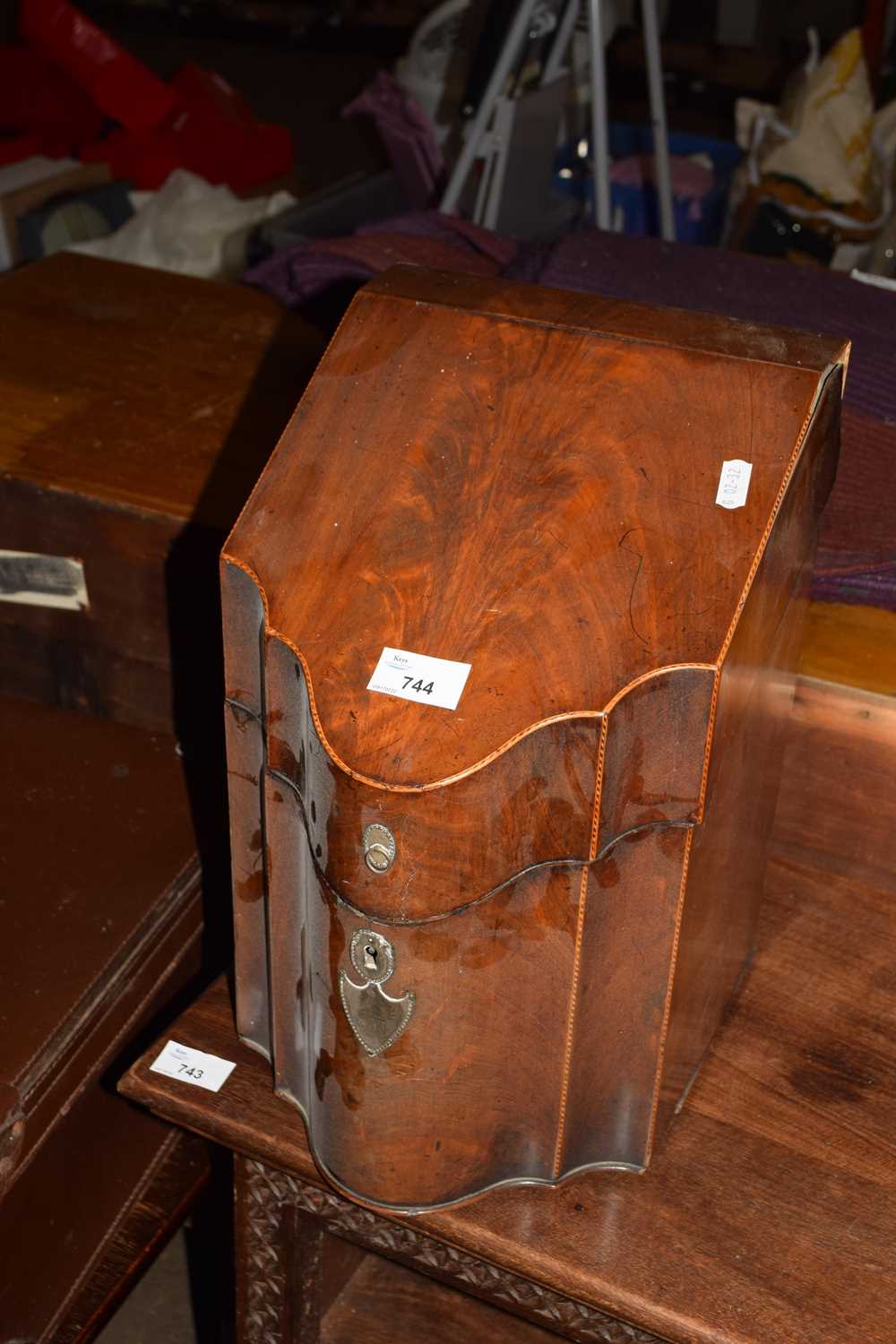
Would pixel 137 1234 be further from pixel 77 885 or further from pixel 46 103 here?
pixel 46 103

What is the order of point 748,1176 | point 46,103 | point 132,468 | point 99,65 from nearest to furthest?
point 748,1176
point 132,468
point 99,65
point 46,103

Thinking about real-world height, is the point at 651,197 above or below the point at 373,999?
below

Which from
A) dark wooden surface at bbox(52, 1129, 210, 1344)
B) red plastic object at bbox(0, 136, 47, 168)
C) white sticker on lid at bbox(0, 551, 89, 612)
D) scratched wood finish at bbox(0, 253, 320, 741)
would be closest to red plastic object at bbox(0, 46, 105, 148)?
red plastic object at bbox(0, 136, 47, 168)

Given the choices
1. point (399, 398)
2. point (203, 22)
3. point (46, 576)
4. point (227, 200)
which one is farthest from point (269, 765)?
point (203, 22)

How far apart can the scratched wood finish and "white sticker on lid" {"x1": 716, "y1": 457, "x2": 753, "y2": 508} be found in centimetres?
47

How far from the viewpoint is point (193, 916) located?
1125 mm

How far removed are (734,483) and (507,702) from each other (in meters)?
0.16

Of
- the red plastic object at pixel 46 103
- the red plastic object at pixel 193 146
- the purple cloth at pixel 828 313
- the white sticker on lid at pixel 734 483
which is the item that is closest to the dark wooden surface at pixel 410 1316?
the purple cloth at pixel 828 313

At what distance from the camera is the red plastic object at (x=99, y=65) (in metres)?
2.50

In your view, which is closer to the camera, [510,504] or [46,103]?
[510,504]

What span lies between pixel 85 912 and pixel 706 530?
58 centimetres

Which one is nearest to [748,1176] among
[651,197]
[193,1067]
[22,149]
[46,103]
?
[193,1067]

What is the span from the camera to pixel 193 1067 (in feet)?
2.83

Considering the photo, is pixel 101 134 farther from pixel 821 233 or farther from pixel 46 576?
pixel 46 576
